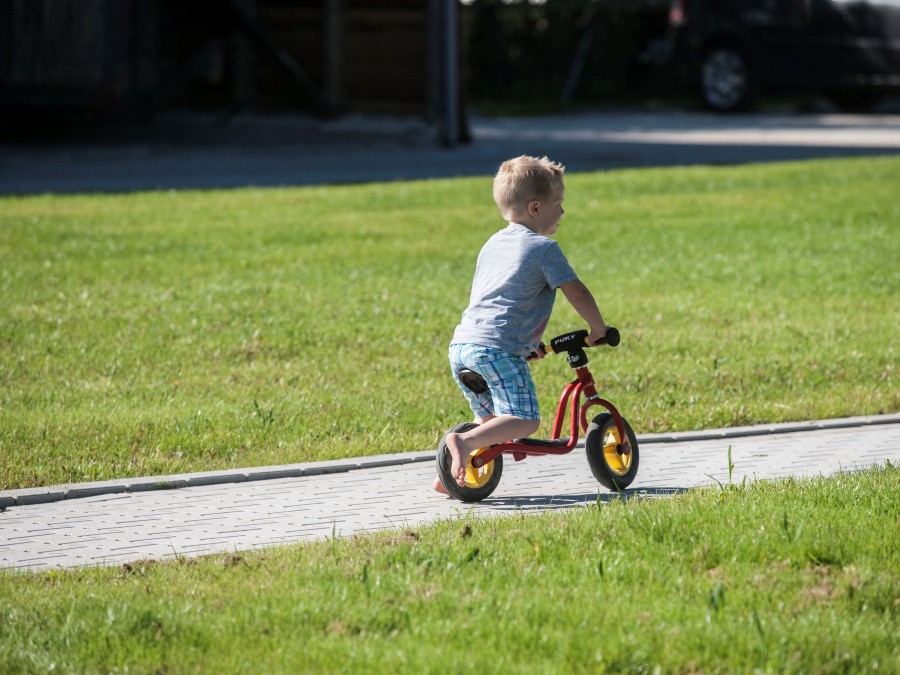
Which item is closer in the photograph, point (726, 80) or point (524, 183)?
point (524, 183)

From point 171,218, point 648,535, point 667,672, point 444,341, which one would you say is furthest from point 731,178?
point 667,672

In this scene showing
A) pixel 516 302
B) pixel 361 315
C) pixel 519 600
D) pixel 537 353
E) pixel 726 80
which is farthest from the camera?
pixel 726 80

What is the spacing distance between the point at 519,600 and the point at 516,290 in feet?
4.82

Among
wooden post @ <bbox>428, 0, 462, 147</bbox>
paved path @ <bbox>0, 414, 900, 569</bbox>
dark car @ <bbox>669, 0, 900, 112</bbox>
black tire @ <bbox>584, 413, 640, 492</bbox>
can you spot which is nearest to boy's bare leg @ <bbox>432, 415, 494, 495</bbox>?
paved path @ <bbox>0, 414, 900, 569</bbox>

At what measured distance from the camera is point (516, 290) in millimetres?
5184

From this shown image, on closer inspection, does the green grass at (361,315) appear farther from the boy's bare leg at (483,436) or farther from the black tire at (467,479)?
the boy's bare leg at (483,436)

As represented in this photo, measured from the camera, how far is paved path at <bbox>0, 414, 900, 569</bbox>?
4.90 meters

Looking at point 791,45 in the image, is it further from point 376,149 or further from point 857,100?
point 376,149

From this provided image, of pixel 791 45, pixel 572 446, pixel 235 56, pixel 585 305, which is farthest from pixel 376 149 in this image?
pixel 585 305

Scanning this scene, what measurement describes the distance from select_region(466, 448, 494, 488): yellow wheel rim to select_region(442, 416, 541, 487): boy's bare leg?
0.31ft

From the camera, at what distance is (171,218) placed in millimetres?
12711

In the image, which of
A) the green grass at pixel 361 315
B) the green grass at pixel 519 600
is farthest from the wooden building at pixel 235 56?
the green grass at pixel 519 600

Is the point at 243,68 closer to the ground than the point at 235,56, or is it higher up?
closer to the ground

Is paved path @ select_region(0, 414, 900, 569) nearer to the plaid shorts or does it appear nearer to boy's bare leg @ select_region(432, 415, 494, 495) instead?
boy's bare leg @ select_region(432, 415, 494, 495)
